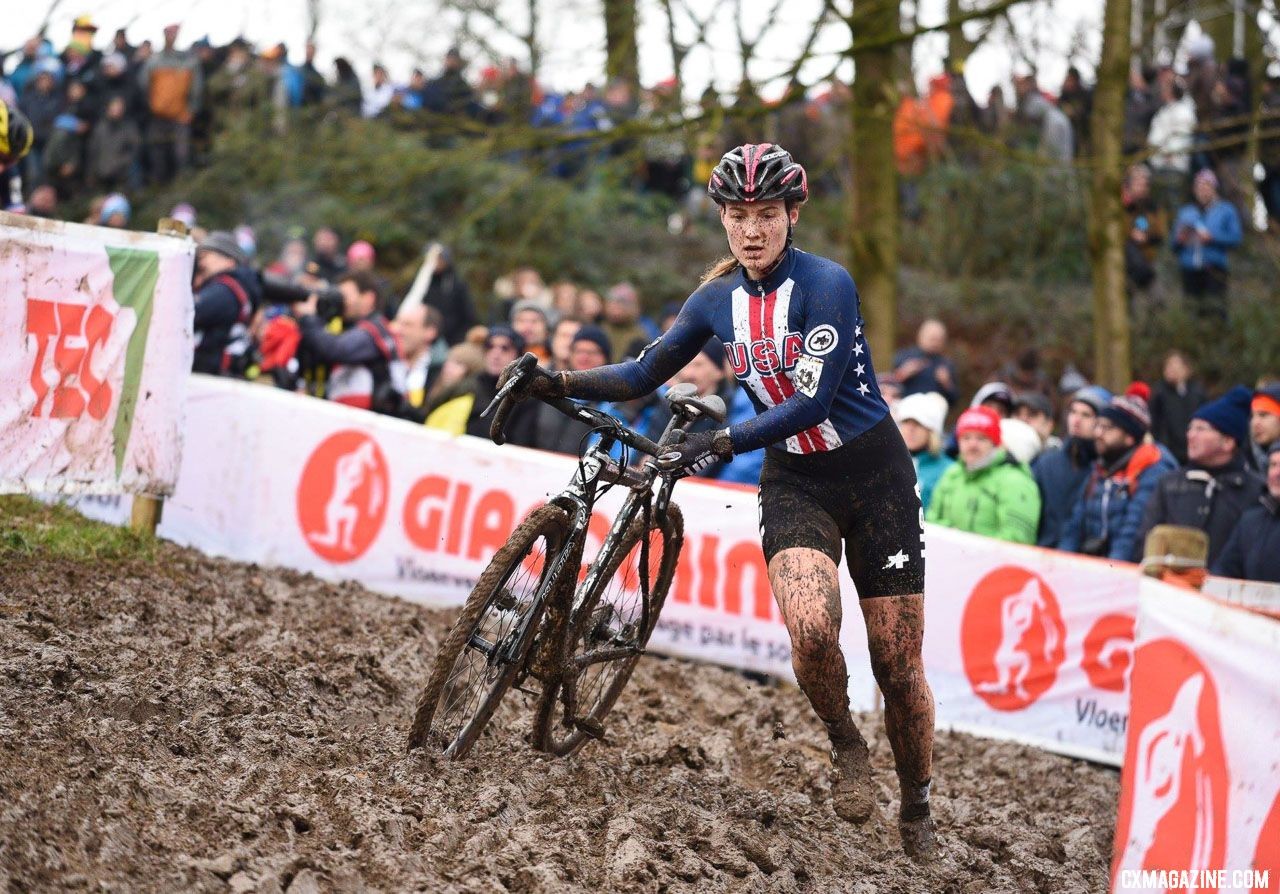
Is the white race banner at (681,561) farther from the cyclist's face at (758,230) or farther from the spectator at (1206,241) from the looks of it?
the spectator at (1206,241)

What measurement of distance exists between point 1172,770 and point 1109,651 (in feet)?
15.0

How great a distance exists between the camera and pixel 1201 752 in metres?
4.99

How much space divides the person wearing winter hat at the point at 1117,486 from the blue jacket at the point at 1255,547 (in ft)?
2.89

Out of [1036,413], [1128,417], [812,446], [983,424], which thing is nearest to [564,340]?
[983,424]

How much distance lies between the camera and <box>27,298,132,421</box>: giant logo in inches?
308

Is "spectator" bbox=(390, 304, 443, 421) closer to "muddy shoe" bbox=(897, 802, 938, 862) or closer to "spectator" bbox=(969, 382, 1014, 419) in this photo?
"spectator" bbox=(969, 382, 1014, 419)

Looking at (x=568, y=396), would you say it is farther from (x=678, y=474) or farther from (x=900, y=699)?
(x=900, y=699)

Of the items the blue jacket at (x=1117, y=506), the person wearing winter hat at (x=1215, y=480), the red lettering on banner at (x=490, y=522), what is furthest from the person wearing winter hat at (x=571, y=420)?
the person wearing winter hat at (x=1215, y=480)

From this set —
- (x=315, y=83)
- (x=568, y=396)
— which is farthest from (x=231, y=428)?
(x=315, y=83)

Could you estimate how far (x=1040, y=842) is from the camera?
707 centimetres

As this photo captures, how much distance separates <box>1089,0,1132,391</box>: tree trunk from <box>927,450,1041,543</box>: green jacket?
420 cm

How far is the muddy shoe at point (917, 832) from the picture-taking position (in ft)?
21.2

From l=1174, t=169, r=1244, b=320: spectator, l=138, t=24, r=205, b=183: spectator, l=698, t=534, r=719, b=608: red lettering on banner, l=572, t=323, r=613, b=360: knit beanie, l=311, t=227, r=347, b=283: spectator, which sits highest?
l=138, t=24, r=205, b=183: spectator

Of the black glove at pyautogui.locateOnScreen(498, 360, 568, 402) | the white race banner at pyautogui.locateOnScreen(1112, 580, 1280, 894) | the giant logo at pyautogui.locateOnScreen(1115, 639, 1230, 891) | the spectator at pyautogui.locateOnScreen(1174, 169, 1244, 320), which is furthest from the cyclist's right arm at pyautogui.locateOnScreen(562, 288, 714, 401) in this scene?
the spectator at pyautogui.locateOnScreen(1174, 169, 1244, 320)
